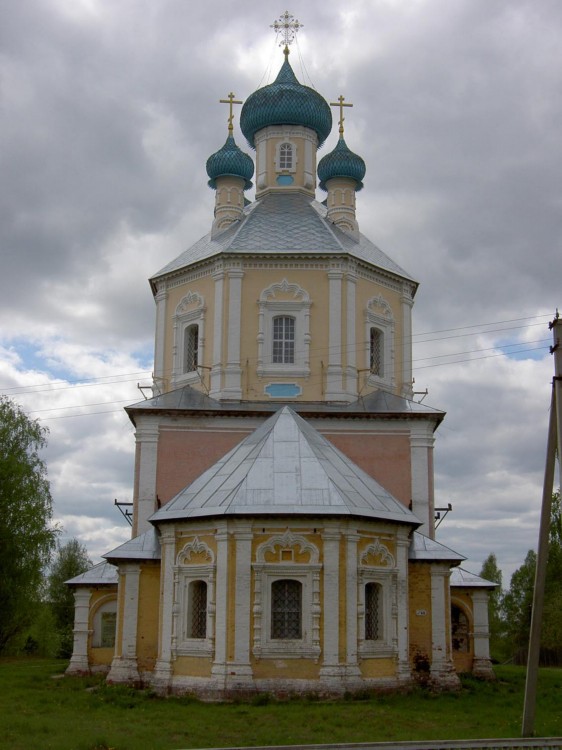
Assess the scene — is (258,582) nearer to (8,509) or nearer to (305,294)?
(305,294)

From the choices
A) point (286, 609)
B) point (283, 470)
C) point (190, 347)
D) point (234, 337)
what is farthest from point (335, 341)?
point (286, 609)

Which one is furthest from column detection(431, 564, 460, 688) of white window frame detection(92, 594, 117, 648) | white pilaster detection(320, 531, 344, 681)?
white window frame detection(92, 594, 117, 648)

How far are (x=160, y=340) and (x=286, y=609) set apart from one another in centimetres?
954

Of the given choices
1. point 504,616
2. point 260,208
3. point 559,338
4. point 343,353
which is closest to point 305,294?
point 343,353

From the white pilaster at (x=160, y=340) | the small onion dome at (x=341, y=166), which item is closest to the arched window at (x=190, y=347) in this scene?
the white pilaster at (x=160, y=340)

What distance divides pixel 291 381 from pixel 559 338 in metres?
9.82

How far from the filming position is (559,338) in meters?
12.5

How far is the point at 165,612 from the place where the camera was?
16906mm

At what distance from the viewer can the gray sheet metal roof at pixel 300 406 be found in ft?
68.2

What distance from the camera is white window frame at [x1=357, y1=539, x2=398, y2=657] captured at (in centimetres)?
1614

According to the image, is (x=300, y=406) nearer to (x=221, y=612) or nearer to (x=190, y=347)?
(x=190, y=347)

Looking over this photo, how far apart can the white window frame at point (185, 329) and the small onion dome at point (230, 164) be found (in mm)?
5272

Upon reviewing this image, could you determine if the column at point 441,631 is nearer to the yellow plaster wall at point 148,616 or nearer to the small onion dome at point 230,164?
the yellow plaster wall at point 148,616

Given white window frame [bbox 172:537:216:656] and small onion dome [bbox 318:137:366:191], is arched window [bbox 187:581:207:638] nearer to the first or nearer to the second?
white window frame [bbox 172:537:216:656]
